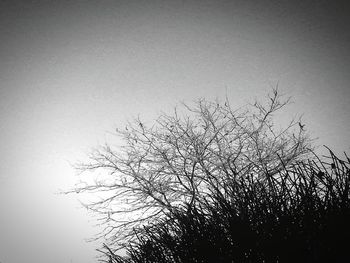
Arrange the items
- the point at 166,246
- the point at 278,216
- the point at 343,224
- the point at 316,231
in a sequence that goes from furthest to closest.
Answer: the point at 166,246 < the point at 278,216 < the point at 316,231 < the point at 343,224

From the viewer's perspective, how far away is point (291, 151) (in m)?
12.5

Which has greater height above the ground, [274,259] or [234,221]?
[234,221]

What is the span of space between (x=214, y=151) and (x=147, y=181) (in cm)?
370

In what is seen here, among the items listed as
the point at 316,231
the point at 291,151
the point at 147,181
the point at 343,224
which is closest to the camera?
the point at 343,224

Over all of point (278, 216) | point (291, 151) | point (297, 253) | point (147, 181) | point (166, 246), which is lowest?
point (297, 253)

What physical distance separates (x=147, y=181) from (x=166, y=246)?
946cm

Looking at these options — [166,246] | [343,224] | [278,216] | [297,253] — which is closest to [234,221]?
[278,216]

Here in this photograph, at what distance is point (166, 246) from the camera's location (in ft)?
7.34

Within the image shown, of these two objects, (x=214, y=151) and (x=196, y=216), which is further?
(x=214, y=151)

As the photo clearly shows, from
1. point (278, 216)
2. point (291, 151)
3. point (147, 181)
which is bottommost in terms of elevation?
point (278, 216)

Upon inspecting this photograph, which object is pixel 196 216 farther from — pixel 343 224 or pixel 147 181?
pixel 147 181

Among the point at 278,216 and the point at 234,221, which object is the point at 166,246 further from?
the point at 278,216

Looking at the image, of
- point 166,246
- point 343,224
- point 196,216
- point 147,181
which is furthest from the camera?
point 147,181

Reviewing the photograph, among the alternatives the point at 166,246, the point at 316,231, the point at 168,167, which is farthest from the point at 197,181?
the point at 316,231
